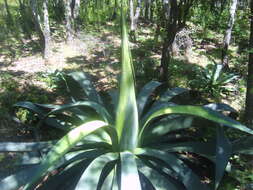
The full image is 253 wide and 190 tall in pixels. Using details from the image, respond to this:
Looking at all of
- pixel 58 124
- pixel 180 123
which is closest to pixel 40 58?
pixel 58 124

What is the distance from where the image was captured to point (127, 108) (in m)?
1.82

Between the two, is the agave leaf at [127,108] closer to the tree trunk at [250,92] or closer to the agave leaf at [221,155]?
the agave leaf at [221,155]

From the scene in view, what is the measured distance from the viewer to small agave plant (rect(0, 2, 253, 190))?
1.50 meters

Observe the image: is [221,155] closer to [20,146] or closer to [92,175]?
[92,175]

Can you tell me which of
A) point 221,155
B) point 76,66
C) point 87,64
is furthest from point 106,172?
point 87,64

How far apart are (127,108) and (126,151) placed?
1.27 feet

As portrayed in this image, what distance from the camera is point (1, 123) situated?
2.95m

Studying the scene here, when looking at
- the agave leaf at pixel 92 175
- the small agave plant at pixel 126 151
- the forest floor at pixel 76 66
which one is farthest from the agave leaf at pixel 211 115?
the forest floor at pixel 76 66

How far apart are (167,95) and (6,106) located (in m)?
2.26

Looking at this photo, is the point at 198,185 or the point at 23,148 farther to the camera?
the point at 23,148

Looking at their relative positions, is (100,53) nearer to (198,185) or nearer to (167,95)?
(167,95)

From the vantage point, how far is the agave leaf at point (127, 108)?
1627 mm

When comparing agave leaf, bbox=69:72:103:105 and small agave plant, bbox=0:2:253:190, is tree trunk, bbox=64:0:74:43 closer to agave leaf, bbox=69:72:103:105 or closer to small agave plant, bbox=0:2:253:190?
agave leaf, bbox=69:72:103:105

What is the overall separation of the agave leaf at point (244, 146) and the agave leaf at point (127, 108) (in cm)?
85
